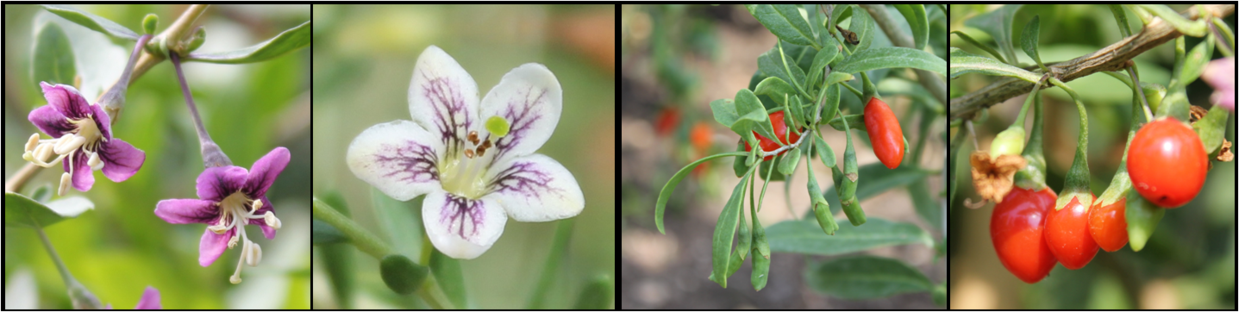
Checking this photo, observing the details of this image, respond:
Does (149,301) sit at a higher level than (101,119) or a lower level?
lower

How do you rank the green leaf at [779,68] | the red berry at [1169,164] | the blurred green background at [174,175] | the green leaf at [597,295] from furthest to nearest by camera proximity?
1. the blurred green background at [174,175]
2. the green leaf at [597,295]
3. the green leaf at [779,68]
4. the red berry at [1169,164]

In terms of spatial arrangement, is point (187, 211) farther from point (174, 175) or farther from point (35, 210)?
Result: point (174, 175)

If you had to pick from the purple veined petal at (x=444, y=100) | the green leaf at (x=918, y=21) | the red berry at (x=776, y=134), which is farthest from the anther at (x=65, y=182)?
the green leaf at (x=918, y=21)

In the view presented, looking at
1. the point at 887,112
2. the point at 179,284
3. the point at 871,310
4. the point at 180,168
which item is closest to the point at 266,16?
the point at 180,168

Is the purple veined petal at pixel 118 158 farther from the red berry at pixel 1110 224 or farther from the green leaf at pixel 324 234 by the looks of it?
the red berry at pixel 1110 224

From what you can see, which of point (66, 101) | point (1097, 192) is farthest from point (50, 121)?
point (1097, 192)

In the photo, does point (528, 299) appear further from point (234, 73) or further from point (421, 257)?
point (234, 73)

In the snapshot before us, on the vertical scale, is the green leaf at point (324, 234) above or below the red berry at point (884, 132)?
below

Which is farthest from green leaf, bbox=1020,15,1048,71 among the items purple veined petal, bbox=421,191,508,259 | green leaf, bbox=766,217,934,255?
purple veined petal, bbox=421,191,508,259

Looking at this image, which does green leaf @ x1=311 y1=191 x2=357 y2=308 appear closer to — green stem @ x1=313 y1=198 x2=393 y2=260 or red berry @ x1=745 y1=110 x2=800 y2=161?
green stem @ x1=313 y1=198 x2=393 y2=260
